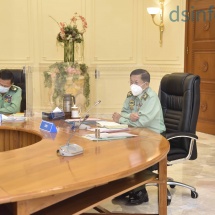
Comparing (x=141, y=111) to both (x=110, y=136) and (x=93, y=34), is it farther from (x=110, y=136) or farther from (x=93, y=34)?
(x=93, y=34)

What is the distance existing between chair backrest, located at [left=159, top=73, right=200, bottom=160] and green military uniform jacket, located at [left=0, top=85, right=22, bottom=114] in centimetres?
143

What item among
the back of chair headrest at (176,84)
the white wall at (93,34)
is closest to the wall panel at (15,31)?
the white wall at (93,34)

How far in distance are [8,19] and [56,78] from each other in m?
3.66

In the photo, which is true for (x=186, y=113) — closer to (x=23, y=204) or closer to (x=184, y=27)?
(x=23, y=204)

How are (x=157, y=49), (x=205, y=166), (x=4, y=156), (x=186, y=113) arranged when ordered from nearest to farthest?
(x=4, y=156) < (x=186, y=113) < (x=205, y=166) < (x=157, y=49)

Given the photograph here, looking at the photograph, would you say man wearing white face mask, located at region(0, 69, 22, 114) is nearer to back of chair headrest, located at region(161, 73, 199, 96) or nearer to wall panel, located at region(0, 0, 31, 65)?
back of chair headrest, located at region(161, 73, 199, 96)

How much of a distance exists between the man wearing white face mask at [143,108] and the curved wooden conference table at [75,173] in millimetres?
270

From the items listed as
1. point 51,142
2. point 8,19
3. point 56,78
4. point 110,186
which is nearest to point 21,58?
point 8,19

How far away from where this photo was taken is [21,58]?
6738 millimetres

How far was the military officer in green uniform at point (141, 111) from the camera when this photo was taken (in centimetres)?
292

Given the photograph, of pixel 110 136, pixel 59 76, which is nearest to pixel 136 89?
pixel 110 136

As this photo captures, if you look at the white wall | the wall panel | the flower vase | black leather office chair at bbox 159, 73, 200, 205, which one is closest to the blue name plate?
black leather office chair at bbox 159, 73, 200, 205

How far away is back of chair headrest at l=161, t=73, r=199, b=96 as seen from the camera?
3157 millimetres

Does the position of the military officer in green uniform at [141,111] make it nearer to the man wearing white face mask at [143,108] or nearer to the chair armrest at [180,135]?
the man wearing white face mask at [143,108]
